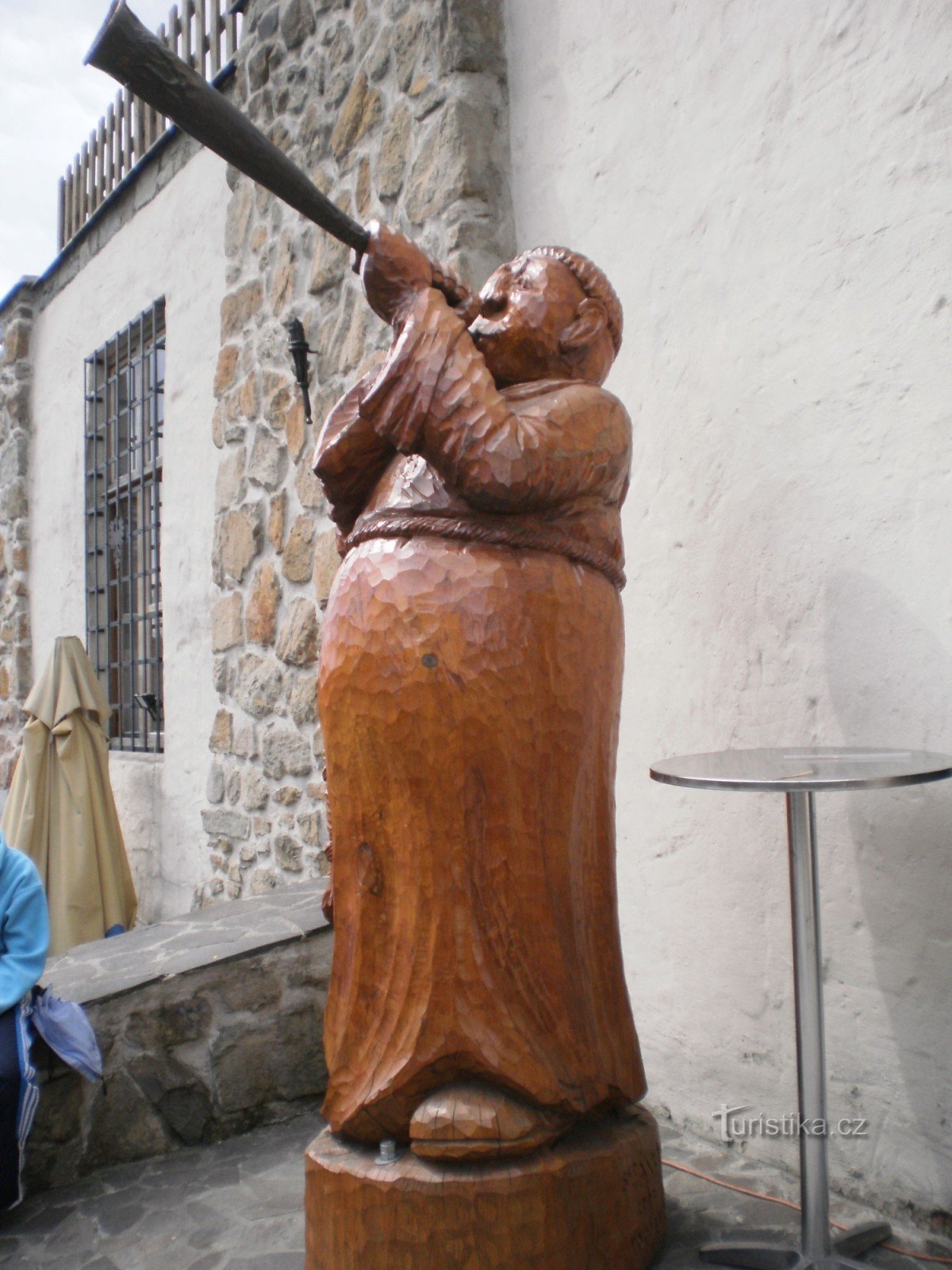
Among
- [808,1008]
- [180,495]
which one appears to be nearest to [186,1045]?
[808,1008]

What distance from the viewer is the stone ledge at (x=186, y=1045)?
233cm

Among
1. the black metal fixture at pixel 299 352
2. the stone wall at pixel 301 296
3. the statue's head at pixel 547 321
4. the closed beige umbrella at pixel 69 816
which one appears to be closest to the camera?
the statue's head at pixel 547 321

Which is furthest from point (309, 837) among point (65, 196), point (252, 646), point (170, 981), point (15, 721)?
point (65, 196)

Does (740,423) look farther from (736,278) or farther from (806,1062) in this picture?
(806,1062)

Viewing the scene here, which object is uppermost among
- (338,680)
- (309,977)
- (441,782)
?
(338,680)

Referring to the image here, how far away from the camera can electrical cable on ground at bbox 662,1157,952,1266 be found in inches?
68.6

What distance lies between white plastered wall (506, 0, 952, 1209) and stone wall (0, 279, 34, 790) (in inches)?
228

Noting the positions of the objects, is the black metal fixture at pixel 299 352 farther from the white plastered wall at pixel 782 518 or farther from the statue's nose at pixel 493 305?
the statue's nose at pixel 493 305

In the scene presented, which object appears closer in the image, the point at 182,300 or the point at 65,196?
the point at 182,300

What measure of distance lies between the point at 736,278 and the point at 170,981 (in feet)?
7.29

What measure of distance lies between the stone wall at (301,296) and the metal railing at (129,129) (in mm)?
972

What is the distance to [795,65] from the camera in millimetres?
2215

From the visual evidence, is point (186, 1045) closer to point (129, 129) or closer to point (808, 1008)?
point (808, 1008)

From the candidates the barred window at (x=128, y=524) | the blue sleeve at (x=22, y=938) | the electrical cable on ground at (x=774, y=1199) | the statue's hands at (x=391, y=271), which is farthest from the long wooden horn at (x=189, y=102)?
the barred window at (x=128, y=524)
